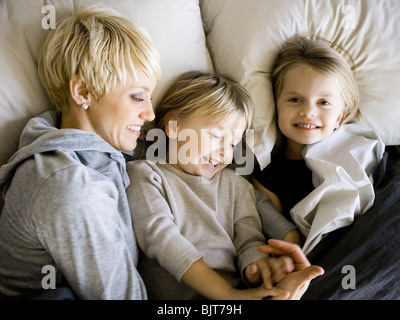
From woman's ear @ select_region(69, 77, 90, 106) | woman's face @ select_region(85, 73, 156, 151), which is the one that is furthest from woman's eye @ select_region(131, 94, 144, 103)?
woman's ear @ select_region(69, 77, 90, 106)

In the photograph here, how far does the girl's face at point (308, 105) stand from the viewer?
3.84 feet

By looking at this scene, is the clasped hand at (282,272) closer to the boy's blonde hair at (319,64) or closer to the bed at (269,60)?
the bed at (269,60)

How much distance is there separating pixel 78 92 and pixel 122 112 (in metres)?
0.12

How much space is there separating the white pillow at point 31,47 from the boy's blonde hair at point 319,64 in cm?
33

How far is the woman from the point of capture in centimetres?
78

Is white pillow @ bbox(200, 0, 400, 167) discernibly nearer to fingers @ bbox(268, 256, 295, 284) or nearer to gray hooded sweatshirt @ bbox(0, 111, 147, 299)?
fingers @ bbox(268, 256, 295, 284)

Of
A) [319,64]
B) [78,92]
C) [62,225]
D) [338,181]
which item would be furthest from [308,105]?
[62,225]

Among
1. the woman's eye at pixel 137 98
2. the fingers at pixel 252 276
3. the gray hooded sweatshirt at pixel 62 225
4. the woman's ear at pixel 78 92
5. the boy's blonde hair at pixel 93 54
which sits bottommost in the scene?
Answer: the fingers at pixel 252 276

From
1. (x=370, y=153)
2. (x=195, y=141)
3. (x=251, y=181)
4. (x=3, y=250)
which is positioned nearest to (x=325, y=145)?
(x=370, y=153)

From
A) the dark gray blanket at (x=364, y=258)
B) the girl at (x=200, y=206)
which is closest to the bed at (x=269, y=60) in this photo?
the dark gray blanket at (x=364, y=258)

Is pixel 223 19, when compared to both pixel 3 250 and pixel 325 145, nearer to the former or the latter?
pixel 325 145

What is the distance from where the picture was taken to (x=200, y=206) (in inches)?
41.8

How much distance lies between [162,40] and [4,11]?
0.43m

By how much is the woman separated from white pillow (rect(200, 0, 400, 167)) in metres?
0.33
